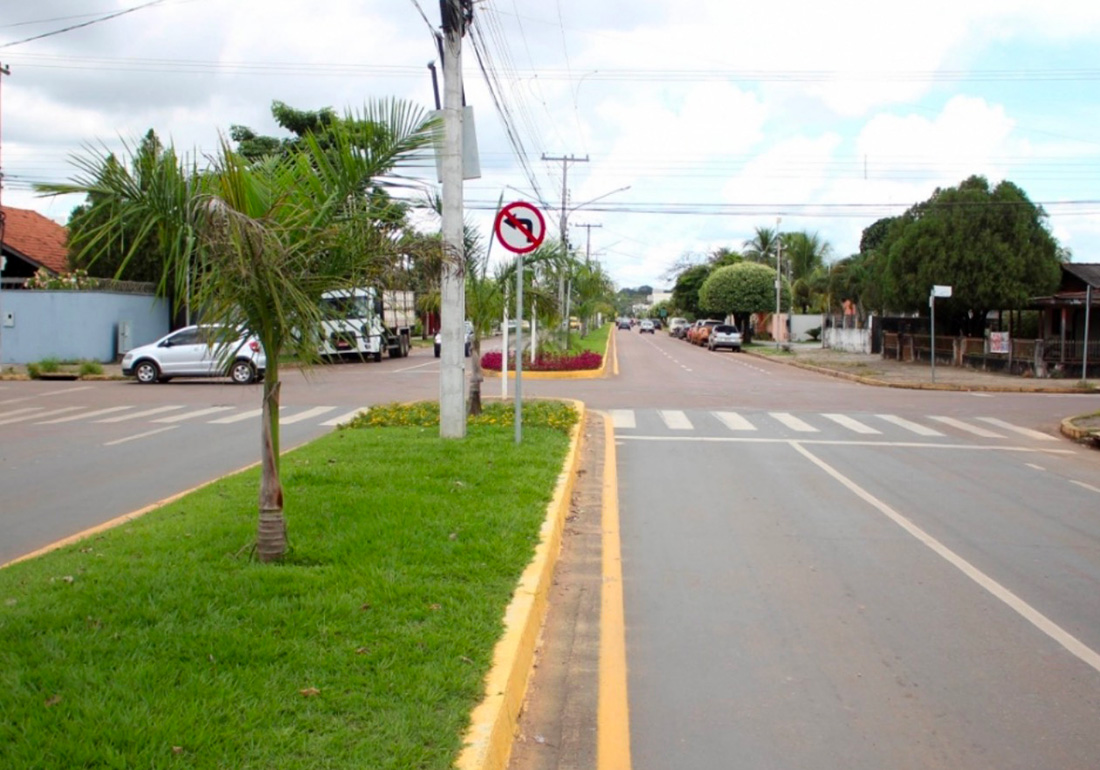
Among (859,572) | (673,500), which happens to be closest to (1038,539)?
(859,572)

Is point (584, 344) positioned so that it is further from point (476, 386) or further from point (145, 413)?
point (476, 386)

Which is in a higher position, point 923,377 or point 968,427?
point 923,377

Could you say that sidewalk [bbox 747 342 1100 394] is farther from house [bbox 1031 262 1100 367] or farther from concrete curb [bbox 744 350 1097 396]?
house [bbox 1031 262 1100 367]

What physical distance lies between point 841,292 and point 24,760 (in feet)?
215

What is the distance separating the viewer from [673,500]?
34.8 feet

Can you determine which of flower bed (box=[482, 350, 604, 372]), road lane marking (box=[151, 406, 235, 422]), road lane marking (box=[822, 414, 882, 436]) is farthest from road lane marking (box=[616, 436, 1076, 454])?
flower bed (box=[482, 350, 604, 372])

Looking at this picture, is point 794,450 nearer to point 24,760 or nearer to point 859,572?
point 859,572

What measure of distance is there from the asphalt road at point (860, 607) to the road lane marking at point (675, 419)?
2.85 metres

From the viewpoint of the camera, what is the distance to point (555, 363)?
33438 millimetres

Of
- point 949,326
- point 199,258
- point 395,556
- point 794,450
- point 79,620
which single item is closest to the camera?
point 79,620

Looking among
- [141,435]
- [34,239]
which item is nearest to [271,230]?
[141,435]

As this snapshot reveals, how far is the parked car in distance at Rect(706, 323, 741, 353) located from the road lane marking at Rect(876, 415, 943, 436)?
131 ft

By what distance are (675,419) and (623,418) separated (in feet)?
3.20

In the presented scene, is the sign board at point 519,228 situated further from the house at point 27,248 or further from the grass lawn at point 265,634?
the house at point 27,248
